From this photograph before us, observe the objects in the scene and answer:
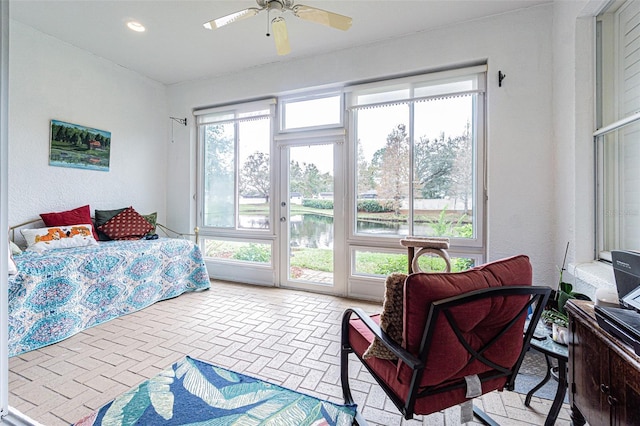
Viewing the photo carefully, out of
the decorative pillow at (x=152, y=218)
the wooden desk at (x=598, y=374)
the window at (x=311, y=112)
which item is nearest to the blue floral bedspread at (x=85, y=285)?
the decorative pillow at (x=152, y=218)

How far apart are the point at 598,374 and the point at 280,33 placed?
273 centimetres

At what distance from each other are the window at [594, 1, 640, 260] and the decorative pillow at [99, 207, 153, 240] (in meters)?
4.69

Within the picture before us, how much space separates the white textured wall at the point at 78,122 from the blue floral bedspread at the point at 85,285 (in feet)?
2.77

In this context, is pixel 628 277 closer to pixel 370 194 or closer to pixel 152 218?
pixel 370 194

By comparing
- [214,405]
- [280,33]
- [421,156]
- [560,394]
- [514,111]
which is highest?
[280,33]

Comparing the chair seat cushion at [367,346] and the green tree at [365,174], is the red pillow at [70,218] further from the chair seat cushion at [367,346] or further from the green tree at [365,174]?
the chair seat cushion at [367,346]

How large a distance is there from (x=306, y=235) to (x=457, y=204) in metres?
1.87

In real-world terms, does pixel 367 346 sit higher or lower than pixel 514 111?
lower

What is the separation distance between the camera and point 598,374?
106 centimetres

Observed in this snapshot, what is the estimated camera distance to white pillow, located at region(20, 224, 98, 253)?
2.84m

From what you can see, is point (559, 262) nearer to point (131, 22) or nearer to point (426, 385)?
point (426, 385)

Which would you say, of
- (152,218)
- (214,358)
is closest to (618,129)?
(214,358)

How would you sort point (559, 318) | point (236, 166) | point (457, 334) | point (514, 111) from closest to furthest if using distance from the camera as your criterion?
point (457, 334) → point (559, 318) → point (514, 111) → point (236, 166)

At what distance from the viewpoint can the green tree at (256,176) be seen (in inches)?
158
